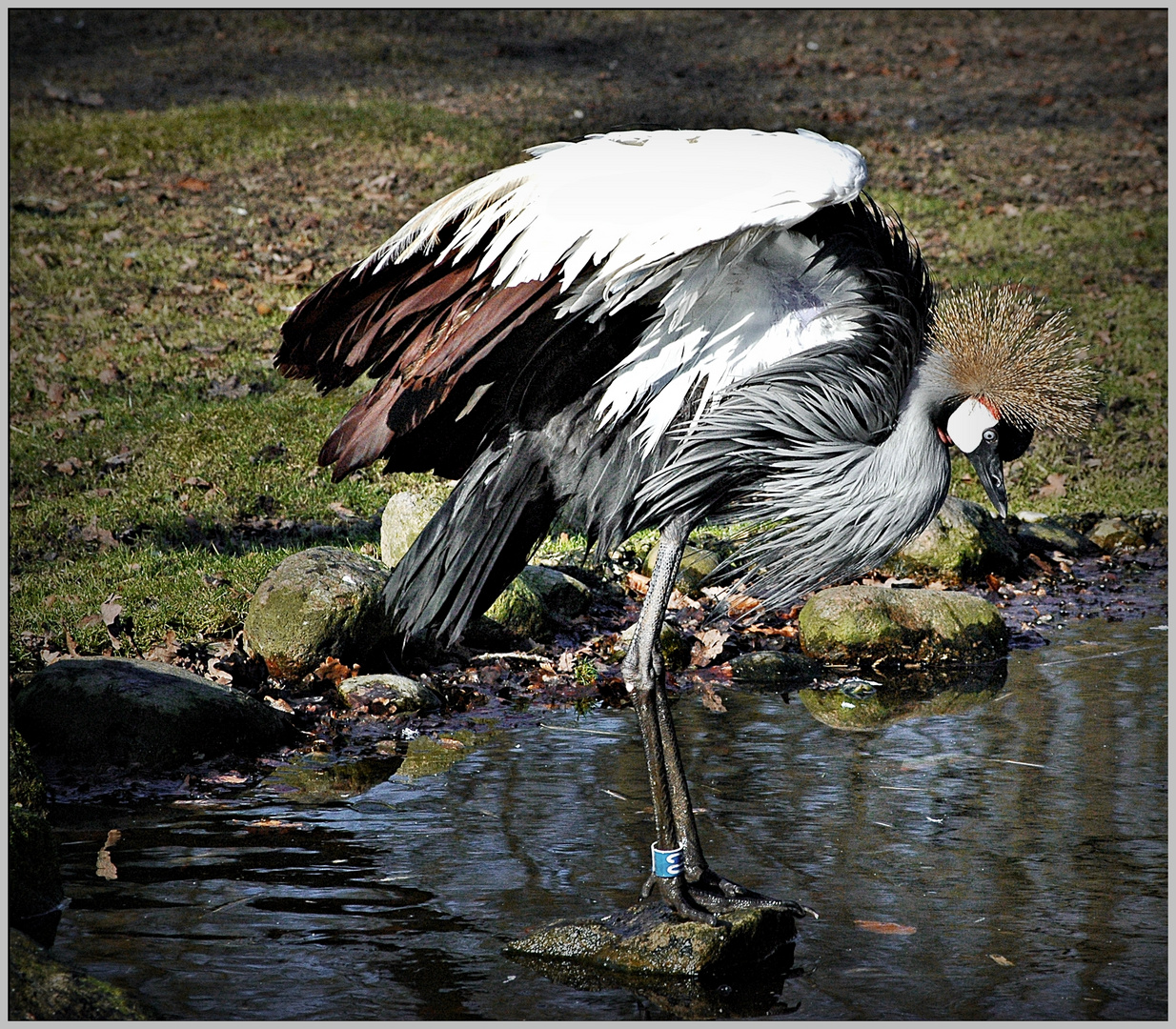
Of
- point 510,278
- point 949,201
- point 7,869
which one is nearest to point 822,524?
point 510,278

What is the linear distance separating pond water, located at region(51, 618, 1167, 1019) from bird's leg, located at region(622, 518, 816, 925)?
0.22 metres

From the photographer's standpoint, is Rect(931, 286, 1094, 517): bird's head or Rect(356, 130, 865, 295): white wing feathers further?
Rect(931, 286, 1094, 517): bird's head

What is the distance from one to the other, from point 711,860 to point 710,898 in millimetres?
424

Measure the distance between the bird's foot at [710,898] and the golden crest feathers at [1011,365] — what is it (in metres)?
1.59

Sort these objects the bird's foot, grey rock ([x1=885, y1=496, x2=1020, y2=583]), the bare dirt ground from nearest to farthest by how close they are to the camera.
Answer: the bird's foot < grey rock ([x1=885, y1=496, x2=1020, y2=583]) < the bare dirt ground

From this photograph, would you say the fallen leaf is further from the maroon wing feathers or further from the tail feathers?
the maroon wing feathers

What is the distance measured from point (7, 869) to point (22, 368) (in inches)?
240

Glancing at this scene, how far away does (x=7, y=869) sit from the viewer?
3.80 meters

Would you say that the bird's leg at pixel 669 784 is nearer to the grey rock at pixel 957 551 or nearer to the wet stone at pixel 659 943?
the wet stone at pixel 659 943

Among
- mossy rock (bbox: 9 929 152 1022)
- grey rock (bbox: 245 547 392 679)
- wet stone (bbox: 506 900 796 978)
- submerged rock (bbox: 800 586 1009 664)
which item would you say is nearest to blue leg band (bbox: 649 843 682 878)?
wet stone (bbox: 506 900 796 978)

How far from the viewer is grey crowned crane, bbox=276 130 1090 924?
3.85 meters

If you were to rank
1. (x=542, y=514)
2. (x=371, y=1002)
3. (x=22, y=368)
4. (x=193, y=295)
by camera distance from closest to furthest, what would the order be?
(x=371, y=1002)
(x=542, y=514)
(x=22, y=368)
(x=193, y=295)

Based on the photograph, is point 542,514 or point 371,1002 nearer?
point 371,1002

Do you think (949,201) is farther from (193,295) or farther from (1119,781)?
(1119,781)
